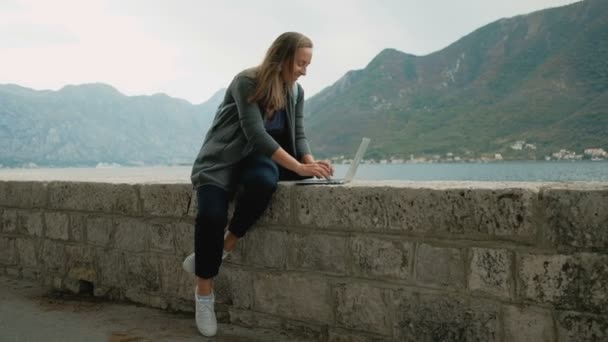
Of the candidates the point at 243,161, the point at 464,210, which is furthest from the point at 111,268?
the point at 464,210

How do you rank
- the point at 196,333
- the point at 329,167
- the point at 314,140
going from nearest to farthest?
the point at 329,167, the point at 196,333, the point at 314,140

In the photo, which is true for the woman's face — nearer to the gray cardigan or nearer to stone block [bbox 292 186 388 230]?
the gray cardigan

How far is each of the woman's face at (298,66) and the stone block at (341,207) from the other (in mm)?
618

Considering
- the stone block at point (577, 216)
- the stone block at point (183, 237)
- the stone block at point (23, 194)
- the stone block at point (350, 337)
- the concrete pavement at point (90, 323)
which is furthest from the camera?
the stone block at point (23, 194)

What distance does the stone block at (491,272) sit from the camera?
2176 mm

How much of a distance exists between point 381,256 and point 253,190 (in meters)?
0.76

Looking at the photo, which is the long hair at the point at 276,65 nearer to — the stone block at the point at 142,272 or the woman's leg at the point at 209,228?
the woman's leg at the point at 209,228

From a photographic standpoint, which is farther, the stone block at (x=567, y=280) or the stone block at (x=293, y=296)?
the stone block at (x=293, y=296)

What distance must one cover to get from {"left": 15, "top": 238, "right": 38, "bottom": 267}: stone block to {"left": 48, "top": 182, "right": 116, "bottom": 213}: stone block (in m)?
0.45

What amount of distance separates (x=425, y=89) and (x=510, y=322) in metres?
122

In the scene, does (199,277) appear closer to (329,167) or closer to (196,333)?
(196,333)

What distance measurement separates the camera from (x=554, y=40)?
104500 mm

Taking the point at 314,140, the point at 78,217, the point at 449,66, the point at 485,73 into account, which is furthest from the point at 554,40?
the point at 78,217

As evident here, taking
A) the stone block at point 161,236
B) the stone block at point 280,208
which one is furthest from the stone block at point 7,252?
the stone block at point 280,208
